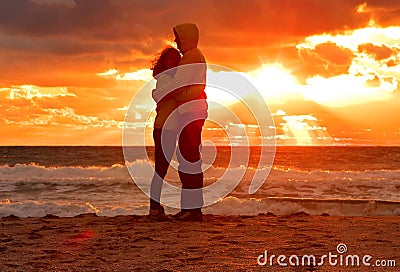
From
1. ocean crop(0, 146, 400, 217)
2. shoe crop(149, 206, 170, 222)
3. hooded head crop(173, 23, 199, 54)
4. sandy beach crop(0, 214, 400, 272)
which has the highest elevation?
hooded head crop(173, 23, 199, 54)

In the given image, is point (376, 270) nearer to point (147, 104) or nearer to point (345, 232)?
point (345, 232)

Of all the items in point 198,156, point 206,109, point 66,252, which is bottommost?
point 66,252

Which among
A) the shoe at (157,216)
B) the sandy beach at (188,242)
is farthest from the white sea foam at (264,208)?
the shoe at (157,216)

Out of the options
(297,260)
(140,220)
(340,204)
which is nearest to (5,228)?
(140,220)

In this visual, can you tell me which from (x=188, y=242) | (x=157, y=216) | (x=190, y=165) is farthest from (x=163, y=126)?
(x=188, y=242)

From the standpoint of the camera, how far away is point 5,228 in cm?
595

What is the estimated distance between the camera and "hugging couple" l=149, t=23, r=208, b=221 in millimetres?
6047

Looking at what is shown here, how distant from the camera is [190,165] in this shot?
20.6ft

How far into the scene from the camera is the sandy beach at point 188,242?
4039 mm

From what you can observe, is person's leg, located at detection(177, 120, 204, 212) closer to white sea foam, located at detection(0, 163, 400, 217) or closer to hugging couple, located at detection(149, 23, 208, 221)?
hugging couple, located at detection(149, 23, 208, 221)

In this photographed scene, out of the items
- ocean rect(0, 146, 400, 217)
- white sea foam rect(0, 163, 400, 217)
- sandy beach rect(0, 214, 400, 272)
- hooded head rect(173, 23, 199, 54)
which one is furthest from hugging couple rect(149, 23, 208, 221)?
white sea foam rect(0, 163, 400, 217)

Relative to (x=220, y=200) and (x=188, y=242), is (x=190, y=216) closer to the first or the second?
(x=188, y=242)

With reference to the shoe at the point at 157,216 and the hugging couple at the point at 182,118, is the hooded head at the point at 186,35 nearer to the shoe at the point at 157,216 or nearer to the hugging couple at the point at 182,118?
the hugging couple at the point at 182,118

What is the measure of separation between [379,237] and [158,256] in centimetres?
245
